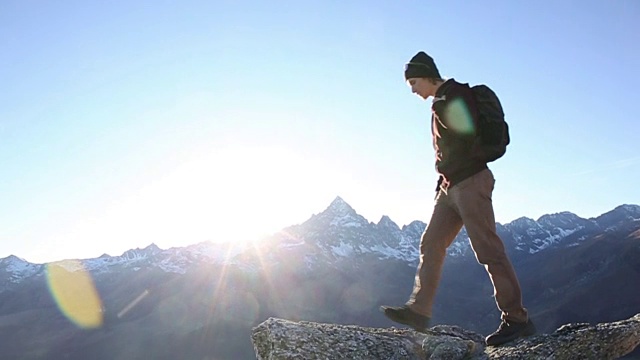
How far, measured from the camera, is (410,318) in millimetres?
5805

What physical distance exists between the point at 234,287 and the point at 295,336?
196 metres

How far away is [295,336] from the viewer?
4.47 meters

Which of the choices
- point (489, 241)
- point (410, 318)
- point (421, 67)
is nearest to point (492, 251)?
point (489, 241)

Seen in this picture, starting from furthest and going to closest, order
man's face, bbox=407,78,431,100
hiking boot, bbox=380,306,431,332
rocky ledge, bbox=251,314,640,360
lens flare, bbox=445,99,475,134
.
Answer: man's face, bbox=407,78,431,100
hiking boot, bbox=380,306,431,332
lens flare, bbox=445,99,475,134
rocky ledge, bbox=251,314,640,360

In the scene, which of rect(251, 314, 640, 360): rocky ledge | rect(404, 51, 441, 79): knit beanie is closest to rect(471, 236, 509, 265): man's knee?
rect(251, 314, 640, 360): rocky ledge

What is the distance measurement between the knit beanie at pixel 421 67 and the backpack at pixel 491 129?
0.77m

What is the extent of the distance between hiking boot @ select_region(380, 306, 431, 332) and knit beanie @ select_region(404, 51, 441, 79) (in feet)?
8.94

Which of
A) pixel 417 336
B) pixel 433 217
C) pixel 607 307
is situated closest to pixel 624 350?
pixel 417 336

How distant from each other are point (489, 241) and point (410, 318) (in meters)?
1.31

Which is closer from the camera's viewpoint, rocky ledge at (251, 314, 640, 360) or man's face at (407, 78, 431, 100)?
rocky ledge at (251, 314, 640, 360)

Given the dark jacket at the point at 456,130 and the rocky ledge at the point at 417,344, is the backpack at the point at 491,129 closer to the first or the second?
the dark jacket at the point at 456,130

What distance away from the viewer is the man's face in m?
5.91

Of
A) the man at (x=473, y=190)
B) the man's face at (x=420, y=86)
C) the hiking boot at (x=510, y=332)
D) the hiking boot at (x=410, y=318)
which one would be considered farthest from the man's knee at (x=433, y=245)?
the man's face at (x=420, y=86)

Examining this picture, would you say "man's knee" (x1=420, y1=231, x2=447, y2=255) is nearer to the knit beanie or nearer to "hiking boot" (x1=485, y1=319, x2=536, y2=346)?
"hiking boot" (x1=485, y1=319, x2=536, y2=346)
